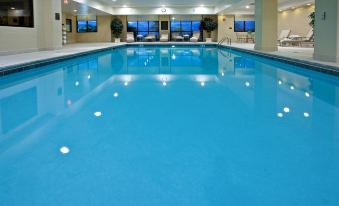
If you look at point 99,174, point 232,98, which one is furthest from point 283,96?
point 99,174

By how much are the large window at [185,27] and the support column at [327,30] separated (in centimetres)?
2041

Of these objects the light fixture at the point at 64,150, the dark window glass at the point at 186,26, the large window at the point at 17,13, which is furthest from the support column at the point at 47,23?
the dark window glass at the point at 186,26

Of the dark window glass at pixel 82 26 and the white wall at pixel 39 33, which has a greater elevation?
the dark window glass at pixel 82 26

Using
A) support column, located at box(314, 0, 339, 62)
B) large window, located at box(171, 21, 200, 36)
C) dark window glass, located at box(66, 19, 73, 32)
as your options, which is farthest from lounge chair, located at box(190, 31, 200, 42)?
support column, located at box(314, 0, 339, 62)

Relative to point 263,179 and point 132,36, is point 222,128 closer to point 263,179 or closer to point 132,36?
point 263,179

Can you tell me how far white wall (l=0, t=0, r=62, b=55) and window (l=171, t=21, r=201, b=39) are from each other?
48.6 feet

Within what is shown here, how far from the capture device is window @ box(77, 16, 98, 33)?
28281mm

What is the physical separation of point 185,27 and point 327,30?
21238 millimetres

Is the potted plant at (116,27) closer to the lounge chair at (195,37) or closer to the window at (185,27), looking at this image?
the window at (185,27)

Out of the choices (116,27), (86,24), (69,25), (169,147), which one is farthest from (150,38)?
(169,147)

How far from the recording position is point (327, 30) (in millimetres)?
9133

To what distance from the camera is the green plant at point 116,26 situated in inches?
1081

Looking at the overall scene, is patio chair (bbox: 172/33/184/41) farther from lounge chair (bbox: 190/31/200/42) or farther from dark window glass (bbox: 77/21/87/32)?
dark window glass (bbox: 77/21/87/32)

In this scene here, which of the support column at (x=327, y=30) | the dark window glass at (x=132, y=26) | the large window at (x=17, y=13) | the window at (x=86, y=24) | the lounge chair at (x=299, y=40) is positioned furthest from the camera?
the dark window glass at (x=132, y=26)
